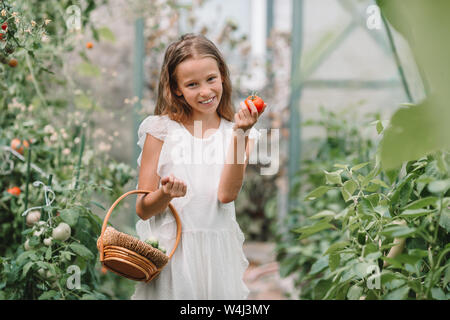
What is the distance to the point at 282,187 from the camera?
4.31 m

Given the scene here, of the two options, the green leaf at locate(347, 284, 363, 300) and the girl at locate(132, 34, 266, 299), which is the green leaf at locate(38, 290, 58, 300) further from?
the green leaf at locate(347, 284, 363, 300)

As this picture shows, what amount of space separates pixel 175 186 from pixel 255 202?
3502 mm

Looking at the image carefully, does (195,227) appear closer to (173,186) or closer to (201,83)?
(173,186)

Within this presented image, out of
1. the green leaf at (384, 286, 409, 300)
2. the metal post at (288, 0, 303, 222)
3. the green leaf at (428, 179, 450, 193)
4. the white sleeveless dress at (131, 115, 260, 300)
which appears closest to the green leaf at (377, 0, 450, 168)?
the green leaf at (428, 179, 450, 193)

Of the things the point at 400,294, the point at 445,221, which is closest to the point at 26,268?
the point at 400,294

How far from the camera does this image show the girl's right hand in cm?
105

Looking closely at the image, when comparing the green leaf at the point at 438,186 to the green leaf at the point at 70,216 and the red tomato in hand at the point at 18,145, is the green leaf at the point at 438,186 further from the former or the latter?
the red tomato in hand at the point at 18,145

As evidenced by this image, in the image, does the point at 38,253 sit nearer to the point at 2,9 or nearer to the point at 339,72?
the point at 2,9

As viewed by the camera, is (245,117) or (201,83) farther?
(201,83)

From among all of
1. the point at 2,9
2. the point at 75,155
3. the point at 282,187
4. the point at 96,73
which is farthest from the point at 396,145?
the point at 282,187

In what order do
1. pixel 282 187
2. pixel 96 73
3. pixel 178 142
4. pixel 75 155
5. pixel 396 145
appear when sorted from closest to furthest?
pixel 396 145 → pixel 178 142 → pixel 75 155 → pixel 96 73 → pixel 282 187

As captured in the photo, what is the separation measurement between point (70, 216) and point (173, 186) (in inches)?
16.0

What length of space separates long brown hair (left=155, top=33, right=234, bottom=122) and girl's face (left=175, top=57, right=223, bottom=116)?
0.07 feet

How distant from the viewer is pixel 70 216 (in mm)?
1307
